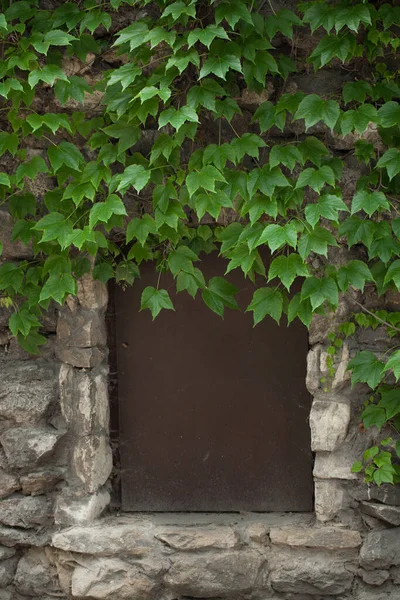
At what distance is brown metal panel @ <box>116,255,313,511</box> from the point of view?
3.76m

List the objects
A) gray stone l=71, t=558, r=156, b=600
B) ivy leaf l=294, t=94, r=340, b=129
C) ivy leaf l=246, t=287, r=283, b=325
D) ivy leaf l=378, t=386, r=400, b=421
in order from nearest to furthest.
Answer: ivy leaf l=294, t=94, r=340, b=129, ivy leaf l=246, t=287, r=283, b=325, ivy leaf l=378, t=386, r=400, b=421, gray stone l=71, t=558, r=156, b=600

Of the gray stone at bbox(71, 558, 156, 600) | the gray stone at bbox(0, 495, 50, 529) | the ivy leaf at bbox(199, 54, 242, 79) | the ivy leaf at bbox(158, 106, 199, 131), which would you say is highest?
the ivy leaf at bbox(199, 54, 242, 79)

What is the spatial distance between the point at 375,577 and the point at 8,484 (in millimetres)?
1515

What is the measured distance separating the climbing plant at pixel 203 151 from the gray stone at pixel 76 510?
2.11 ft

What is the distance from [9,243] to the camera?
3.68 meters

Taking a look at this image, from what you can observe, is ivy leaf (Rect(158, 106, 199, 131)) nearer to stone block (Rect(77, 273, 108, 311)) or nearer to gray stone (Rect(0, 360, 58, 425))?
stone block (Rect(77, 273, 108, 311))

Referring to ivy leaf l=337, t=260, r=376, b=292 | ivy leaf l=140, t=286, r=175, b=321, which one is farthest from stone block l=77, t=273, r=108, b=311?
ivy leaf l=337, t=260, r=376, b=292

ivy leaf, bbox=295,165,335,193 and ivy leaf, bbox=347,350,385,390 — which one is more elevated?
ivy leaf, bbox=295,165,335,193

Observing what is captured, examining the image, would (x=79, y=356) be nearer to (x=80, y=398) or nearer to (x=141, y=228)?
(x=80, y=398)

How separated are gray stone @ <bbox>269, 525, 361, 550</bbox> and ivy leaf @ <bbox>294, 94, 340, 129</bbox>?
157 centimetres

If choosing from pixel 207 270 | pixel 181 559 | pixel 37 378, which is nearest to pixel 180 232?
pixel 207 270

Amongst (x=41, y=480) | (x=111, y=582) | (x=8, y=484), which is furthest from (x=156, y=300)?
(x=111, y=582)

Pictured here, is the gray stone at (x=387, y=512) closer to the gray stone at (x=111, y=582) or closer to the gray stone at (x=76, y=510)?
the gray stone at (x=111, y=582)

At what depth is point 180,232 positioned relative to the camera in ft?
11.4
